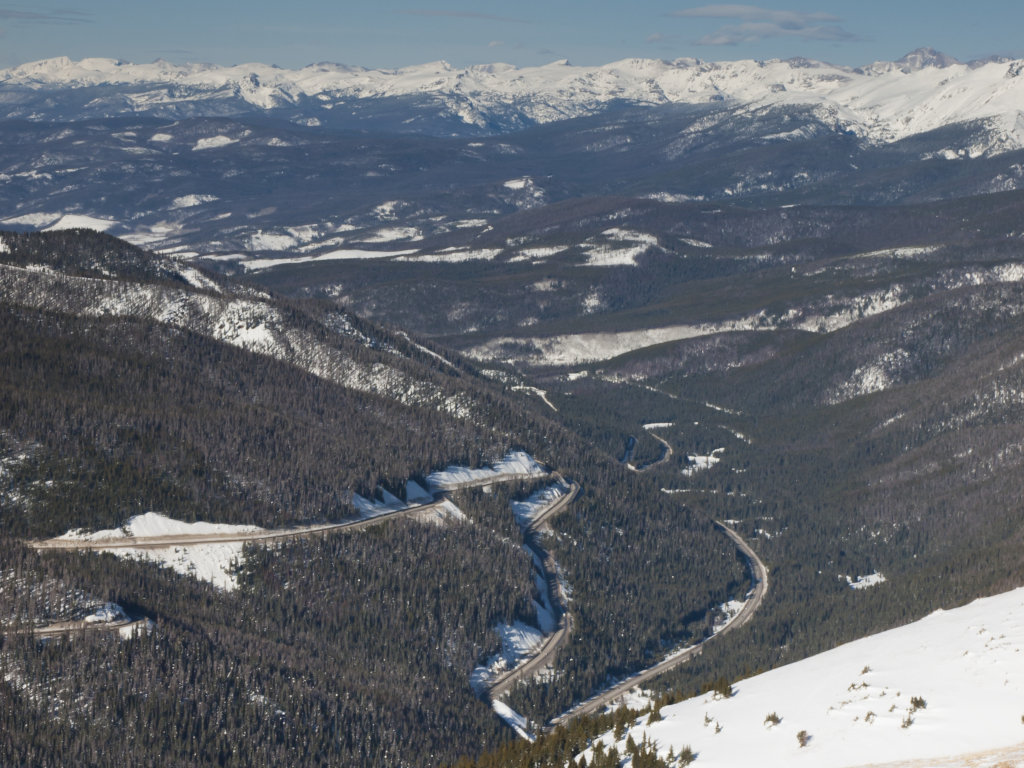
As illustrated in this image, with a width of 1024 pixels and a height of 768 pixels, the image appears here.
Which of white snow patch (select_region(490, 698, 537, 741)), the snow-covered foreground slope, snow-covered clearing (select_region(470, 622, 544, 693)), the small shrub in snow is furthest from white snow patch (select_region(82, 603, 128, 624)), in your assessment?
the small shrub in snow

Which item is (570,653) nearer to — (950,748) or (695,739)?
(695,739)

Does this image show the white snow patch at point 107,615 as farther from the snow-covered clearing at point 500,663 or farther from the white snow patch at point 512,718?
the white snow patch at point 512,718

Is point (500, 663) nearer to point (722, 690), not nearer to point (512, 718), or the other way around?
point (512, 718)

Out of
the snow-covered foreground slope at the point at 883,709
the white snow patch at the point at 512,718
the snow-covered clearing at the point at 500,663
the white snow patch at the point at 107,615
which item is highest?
the snow-covered foreground slope at the point at 883,709

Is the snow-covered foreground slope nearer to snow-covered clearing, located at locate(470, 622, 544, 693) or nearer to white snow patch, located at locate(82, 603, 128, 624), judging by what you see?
snow-covered clearing, located at locate(470, 622, 544, 693)

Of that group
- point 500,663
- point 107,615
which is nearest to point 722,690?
point 107,615

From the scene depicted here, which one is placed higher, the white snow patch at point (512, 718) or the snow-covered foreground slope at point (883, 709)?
the snow-covered foreground slope at point (883, 709)

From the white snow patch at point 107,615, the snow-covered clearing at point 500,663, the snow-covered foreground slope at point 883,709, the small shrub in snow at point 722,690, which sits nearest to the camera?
the snow-covered foreground slope at point 883,709

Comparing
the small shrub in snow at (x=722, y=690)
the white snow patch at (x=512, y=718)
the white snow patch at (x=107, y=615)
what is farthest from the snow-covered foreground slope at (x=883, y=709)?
the white snow patch at (x=107, y=615)
